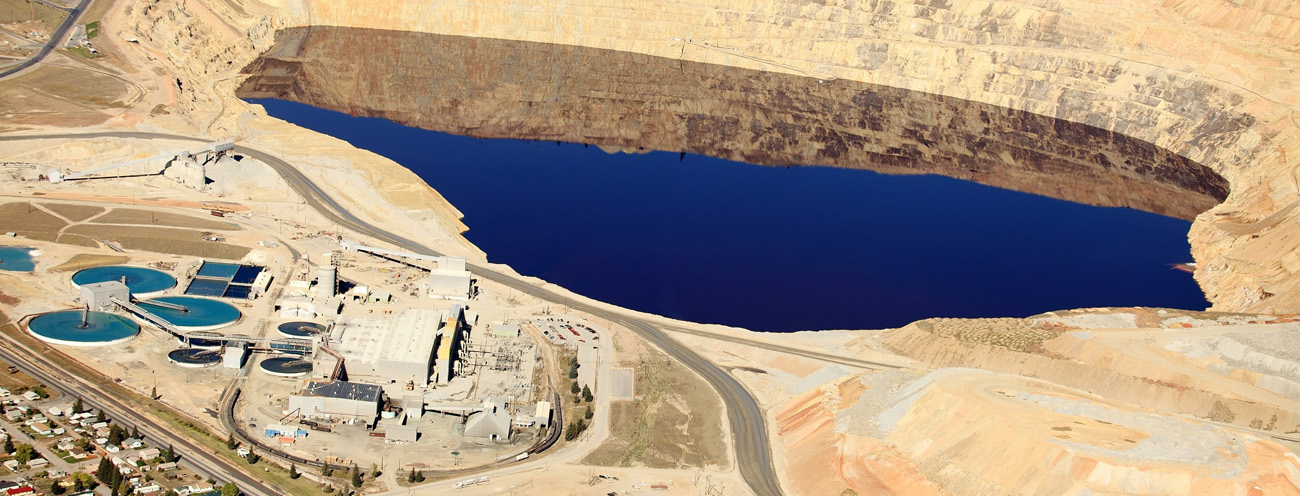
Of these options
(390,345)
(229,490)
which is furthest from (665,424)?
(229,490)

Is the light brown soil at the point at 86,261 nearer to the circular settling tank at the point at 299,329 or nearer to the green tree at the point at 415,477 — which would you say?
the circular settling tank at the point at 299,329

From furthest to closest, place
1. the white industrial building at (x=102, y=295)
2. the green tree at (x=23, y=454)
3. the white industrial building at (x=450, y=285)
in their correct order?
1. the white industrial building at (x=450, y=285)
2. the white industrial building at (x=102, y=295)
3. the green tree at (x=23, y=454)

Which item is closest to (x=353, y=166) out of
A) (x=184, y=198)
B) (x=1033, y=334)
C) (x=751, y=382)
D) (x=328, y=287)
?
(x=184, y=198)

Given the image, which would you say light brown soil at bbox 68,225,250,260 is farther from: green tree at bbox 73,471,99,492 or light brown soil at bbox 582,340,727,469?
green tree at bbox 73,471,99,492

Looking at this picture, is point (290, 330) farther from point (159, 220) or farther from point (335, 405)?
point (159, 220)

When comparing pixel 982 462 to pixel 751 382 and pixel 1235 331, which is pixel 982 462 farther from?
pixel 1235 331

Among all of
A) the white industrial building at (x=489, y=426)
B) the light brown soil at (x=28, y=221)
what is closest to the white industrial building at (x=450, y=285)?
the white industrial building at (x=489, y=426)

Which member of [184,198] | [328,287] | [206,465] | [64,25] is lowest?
[206,465]
